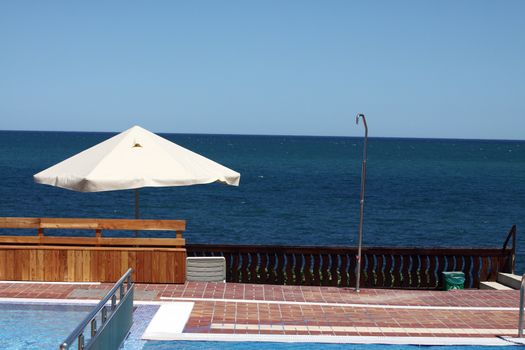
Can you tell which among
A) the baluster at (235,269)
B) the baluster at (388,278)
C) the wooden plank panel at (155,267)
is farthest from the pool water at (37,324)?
the baluster at (388,278)

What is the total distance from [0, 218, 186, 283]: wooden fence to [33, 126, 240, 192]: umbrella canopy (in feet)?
3.02

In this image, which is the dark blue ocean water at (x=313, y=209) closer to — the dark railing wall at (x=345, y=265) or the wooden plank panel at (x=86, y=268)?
the dark railing wall at (x=345, y=265)

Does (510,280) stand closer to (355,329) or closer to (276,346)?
(355,329)

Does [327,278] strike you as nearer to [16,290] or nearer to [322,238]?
[16,290]

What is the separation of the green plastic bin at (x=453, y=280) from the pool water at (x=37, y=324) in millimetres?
7645

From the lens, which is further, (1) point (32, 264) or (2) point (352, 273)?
(2) point (352, 273)

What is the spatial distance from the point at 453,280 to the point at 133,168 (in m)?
7.09

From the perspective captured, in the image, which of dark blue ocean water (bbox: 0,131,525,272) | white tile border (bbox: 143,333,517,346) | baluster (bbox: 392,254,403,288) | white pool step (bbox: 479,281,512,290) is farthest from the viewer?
dark blue ocean water (bbox: 0,131,525,272)

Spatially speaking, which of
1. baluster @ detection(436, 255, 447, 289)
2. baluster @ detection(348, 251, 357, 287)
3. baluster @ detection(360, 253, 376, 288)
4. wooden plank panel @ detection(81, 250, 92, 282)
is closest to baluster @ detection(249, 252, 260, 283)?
baluster @ detection(348, 251, 357, 287)

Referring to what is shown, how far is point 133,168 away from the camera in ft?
39.8

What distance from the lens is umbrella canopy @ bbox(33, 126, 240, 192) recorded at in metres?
11.8

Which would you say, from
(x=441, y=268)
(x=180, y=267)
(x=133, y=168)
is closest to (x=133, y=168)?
(x=133, y=168)

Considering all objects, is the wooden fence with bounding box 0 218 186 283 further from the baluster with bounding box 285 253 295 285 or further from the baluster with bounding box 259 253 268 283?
the baluster with bounding box 285 253 295 285

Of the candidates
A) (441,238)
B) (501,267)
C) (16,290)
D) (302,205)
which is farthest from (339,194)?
(16,290)
